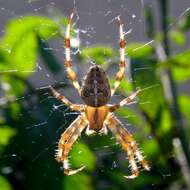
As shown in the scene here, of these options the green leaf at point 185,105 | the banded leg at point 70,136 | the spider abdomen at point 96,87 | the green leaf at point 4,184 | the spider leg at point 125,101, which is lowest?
the green leaf at point 4,184

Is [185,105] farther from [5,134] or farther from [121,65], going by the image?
[5,134]

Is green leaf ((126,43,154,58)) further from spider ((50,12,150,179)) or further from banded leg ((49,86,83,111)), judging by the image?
banded leg ((49,86,83,111))

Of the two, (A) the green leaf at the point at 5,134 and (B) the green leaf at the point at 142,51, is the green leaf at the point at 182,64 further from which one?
(A) the green leaf at the point at 5,134

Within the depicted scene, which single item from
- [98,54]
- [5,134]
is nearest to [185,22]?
[98,54]

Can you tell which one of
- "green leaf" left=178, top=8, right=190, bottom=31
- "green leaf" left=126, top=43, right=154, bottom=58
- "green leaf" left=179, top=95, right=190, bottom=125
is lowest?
"green leaf" left=179, top=95, right=190, bottom=125

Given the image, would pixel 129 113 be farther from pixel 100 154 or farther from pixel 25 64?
pixel 25 64

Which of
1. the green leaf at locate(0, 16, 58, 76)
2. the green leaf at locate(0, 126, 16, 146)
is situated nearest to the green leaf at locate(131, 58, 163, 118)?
the green leaf at locate(0, 16, 58, 76)

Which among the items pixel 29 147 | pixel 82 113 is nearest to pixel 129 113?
pixel 29 147

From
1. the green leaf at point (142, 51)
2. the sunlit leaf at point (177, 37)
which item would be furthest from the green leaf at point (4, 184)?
the sunlit leaf at point (177, 37)
